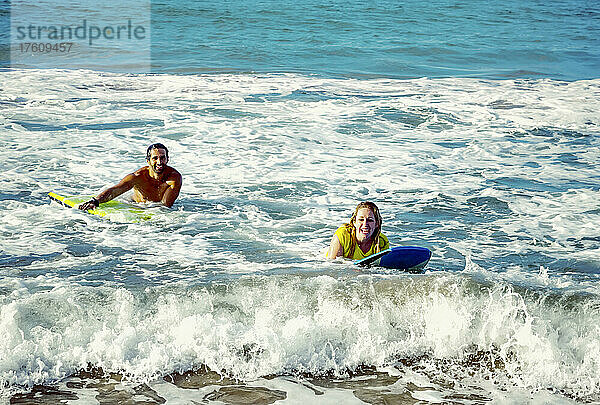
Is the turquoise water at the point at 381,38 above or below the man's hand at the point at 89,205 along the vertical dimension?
above

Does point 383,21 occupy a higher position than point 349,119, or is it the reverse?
point 383,21

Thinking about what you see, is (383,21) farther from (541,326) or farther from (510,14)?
(541,326)

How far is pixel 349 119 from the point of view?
1430 centimetres

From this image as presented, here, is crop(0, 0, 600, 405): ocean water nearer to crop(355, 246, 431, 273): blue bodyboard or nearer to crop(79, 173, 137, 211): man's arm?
crop(355, 246, 431, 273): blue bodyboard

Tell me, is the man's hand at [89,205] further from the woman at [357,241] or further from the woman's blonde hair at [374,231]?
the woman's blonde hair at [374,231]

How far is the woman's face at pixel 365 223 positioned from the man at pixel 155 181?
3.03m

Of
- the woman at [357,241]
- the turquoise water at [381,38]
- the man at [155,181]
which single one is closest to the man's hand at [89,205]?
the man at [155,181]

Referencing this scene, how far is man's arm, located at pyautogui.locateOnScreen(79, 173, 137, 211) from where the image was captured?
330 inches

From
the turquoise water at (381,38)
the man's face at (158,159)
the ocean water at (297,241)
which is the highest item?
the turquoise water at (381,38)

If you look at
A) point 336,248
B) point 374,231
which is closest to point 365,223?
point 374,231

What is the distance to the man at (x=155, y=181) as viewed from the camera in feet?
28.7

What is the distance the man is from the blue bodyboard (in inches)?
124

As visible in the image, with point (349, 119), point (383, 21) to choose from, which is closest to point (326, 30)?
point (383, 21)

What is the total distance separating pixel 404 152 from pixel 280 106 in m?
4.18
